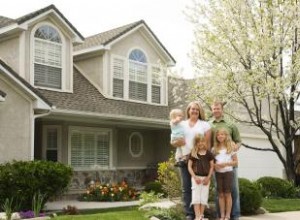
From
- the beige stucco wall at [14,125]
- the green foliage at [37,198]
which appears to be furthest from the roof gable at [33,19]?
the green foliage at [37,198]

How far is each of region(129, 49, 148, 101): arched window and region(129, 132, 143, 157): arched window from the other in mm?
1538

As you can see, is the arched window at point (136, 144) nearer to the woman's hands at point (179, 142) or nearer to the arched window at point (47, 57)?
the arched window at point (47, 57)

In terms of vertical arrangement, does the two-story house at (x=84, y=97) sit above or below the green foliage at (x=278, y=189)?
above

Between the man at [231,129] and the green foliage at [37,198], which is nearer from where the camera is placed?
the man at [231,129]

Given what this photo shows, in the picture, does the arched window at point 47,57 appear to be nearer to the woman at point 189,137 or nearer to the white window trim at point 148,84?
the white window trim at point 148,84

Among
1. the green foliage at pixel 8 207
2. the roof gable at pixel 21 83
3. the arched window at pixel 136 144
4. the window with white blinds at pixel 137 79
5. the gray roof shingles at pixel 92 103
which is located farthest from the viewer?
the arched window at pixel 136 144

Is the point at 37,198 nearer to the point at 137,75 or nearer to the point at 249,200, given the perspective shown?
the point at 249,200

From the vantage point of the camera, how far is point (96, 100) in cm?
1784

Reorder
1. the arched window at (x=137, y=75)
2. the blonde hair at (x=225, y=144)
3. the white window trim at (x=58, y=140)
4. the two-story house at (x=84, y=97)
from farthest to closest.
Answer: the arched window at (x=137, y=75), the white window trim at (x=58, y=140), the two-story house at (x=84, y=97), the blonde hair at (x=225, y=144)

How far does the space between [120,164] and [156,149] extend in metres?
2.13

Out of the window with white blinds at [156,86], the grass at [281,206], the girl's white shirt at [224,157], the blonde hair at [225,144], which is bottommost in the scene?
the grass at [281,206]

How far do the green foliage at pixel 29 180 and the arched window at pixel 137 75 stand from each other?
274 inches

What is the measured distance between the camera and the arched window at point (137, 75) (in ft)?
65.1

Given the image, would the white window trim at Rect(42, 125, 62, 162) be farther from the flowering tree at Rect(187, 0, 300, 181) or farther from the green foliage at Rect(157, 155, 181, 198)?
the green foliage at Rect(157, 155, 181, 198)
